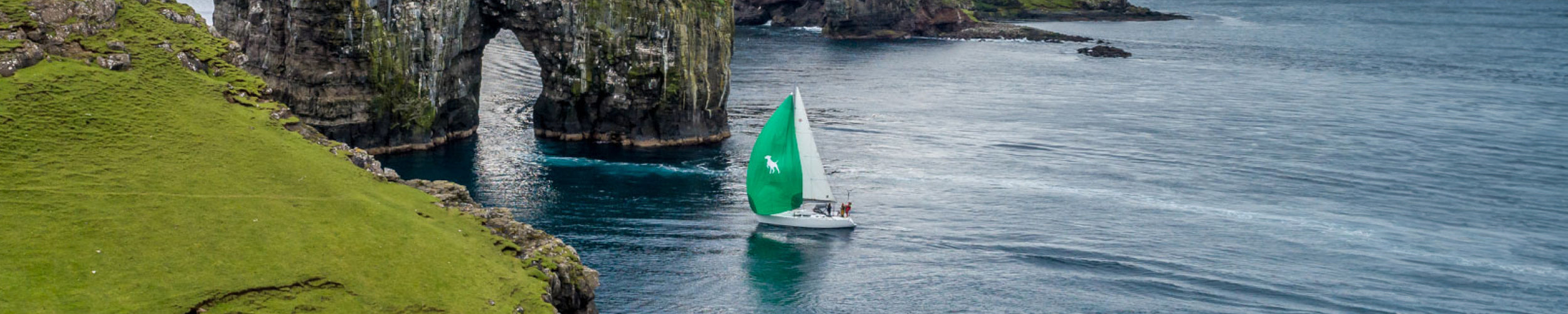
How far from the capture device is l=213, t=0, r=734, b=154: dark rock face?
296ft

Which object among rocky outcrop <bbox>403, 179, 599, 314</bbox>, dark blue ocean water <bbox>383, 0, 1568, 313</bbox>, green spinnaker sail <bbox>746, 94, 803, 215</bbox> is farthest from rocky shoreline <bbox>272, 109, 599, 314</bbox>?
green spinnaker sail <bbox>746, 94, 803, 215</bbox>

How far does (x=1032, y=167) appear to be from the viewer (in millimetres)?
98375

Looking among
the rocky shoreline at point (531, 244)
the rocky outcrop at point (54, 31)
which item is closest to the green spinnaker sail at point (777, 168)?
the rocky shoreline at point (531, 244)

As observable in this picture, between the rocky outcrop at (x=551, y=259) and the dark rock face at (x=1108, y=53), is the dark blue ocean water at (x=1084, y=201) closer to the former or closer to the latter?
the rocky outcrop at (x=551, y=259)

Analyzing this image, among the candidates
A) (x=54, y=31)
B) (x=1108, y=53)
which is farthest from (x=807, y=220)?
(x=1108, y=53)

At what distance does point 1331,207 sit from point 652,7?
50.2 meters

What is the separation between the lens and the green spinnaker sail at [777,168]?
253 feet

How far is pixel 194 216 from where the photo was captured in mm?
37625

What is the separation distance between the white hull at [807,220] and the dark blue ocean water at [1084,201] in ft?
2.93

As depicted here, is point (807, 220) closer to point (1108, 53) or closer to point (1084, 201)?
point (1084, 201)

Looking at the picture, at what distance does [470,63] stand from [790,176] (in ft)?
113

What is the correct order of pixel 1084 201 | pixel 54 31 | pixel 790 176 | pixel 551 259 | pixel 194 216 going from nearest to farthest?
1. pixel 194 216
2. pixel 551 259
3. pixel 54 31
4. pixel 790 176
5. pixel 1084 201

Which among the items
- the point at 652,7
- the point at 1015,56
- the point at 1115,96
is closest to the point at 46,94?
the point at 652,7

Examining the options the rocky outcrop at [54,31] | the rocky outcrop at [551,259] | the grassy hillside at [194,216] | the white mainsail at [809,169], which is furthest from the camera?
the white mainsail at [809,169]
